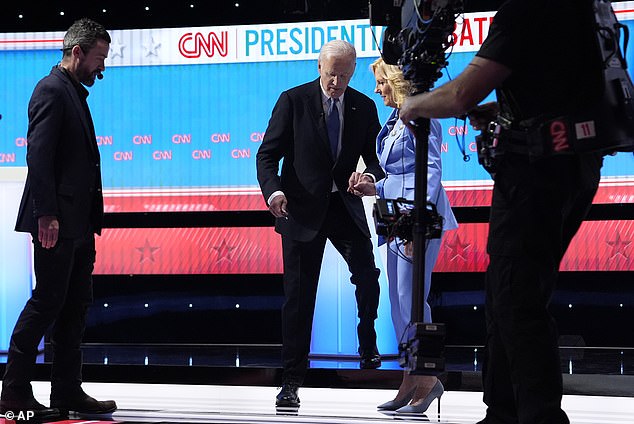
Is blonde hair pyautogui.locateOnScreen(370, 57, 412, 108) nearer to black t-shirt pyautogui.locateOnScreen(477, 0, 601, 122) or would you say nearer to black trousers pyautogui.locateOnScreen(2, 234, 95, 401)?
black t-shirt pyautogui.locateOnScreen(477, 0, 601, 122)

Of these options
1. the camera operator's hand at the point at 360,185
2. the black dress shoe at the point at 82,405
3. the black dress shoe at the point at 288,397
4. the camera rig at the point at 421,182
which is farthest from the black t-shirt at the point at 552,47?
the black dress shoe at the point at 82,405

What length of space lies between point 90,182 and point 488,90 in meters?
2.14

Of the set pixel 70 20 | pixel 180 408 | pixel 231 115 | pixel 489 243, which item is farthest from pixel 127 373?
pixel 70 20

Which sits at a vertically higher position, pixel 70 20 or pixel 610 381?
pixel 70 20

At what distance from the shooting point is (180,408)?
4145mm

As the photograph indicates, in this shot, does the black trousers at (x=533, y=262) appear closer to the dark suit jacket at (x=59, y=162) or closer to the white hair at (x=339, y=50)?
the white hair at (x=339, y=50)

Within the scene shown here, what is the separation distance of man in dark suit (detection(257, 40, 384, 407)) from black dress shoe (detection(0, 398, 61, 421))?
109 cm

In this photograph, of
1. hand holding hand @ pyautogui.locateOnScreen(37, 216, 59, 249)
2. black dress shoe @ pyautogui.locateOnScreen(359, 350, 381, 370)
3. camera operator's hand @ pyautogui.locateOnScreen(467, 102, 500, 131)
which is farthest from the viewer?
black dress shoe @ pyautogui.locateOnScreen(359, 350, 381, 370)

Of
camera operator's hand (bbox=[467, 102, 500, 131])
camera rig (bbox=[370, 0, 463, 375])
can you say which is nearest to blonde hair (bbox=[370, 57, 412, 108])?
camera rig (bbox=[370, 0, 463, 375])

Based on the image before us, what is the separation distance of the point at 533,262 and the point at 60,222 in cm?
219

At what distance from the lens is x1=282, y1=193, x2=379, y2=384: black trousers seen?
4207 millimetres

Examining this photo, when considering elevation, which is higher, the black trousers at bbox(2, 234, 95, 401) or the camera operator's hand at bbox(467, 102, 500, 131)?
the camera operator's hand at bbox(467, 102, 500, 131)

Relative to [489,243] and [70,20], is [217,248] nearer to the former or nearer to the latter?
[70,20]

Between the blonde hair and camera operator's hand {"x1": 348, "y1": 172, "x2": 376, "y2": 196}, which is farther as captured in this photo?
camera operator's hand {"x1": 348, "y1": 172, "x2": 376, "y2": 196}
